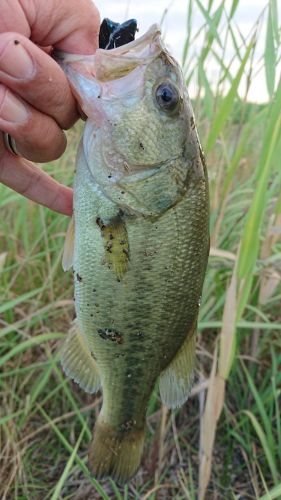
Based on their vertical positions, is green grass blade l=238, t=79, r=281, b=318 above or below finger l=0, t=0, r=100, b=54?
below

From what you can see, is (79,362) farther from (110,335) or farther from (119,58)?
(119,58)

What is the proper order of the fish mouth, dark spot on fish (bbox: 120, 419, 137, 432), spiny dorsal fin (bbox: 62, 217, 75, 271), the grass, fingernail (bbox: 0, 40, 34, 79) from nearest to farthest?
1. fingernail (bbox: 0, 40, 34, 79)
2. the fish mouth
3. spiny dorsal fin (bbox: 62, 217, 75, 271)
4. dark spot on fish (bbox: 120, 419, 137, 432)
5. the grass

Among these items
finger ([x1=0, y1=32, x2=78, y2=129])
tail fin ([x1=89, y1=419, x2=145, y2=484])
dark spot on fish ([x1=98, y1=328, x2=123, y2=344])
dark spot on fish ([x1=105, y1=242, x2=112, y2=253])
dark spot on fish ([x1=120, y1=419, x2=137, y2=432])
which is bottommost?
tail fin ([x1=89, y1=419, x2=145, y2=484])

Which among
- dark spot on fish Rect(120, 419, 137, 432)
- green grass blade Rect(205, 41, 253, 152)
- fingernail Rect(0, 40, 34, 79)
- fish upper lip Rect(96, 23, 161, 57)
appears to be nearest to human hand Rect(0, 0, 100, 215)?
fingernail Rect(0, 40, 34, 79)

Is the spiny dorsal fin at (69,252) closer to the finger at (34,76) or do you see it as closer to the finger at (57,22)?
the finger at (34,76)

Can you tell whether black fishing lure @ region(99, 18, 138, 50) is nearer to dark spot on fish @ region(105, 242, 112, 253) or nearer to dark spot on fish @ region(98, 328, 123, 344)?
dark spot on fish @ region(105, 242, 112, 253)

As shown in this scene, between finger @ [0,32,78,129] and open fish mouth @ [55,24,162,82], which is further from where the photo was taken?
open fish mouth @ [55,24,162,82]

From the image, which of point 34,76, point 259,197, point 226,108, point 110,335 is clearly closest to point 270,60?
point 226,108
